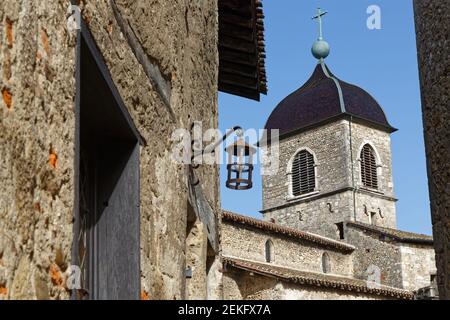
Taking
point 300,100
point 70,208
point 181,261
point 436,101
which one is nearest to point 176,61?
point 181,261

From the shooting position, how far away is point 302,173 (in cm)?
3778

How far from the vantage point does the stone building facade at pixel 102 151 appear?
2105 millimetres

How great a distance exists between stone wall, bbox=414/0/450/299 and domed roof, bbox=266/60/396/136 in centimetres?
A: 3288

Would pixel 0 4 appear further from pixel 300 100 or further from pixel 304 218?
pixel 300 100

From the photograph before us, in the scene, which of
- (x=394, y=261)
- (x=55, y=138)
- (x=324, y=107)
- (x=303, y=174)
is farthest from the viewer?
(x=324, y=107)

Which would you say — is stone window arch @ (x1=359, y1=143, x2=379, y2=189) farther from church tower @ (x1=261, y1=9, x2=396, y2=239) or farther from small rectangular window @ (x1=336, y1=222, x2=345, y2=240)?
small rectangular window @ (x1=336, y1=222, x2=345, y2=240)

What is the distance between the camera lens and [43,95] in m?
2.30

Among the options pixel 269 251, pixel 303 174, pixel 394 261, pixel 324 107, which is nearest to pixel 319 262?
pixel 269 251

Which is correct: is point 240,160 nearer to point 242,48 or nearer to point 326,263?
point 242,48

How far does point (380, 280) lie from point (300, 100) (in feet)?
39.7

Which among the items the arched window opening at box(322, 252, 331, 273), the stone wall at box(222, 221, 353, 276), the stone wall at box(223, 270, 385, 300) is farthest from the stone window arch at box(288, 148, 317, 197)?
the stone wall at box(223, 270, 385, 300)

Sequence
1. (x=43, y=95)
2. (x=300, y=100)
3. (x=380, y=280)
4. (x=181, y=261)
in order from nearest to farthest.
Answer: (x=43, y=95)
(x=181, y=261)
(x=380, y=280)
(x=300, y=100)

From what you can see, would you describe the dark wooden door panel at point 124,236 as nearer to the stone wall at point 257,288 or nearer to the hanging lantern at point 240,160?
the hanging lantern at point 240,160

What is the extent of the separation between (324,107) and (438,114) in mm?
33999
